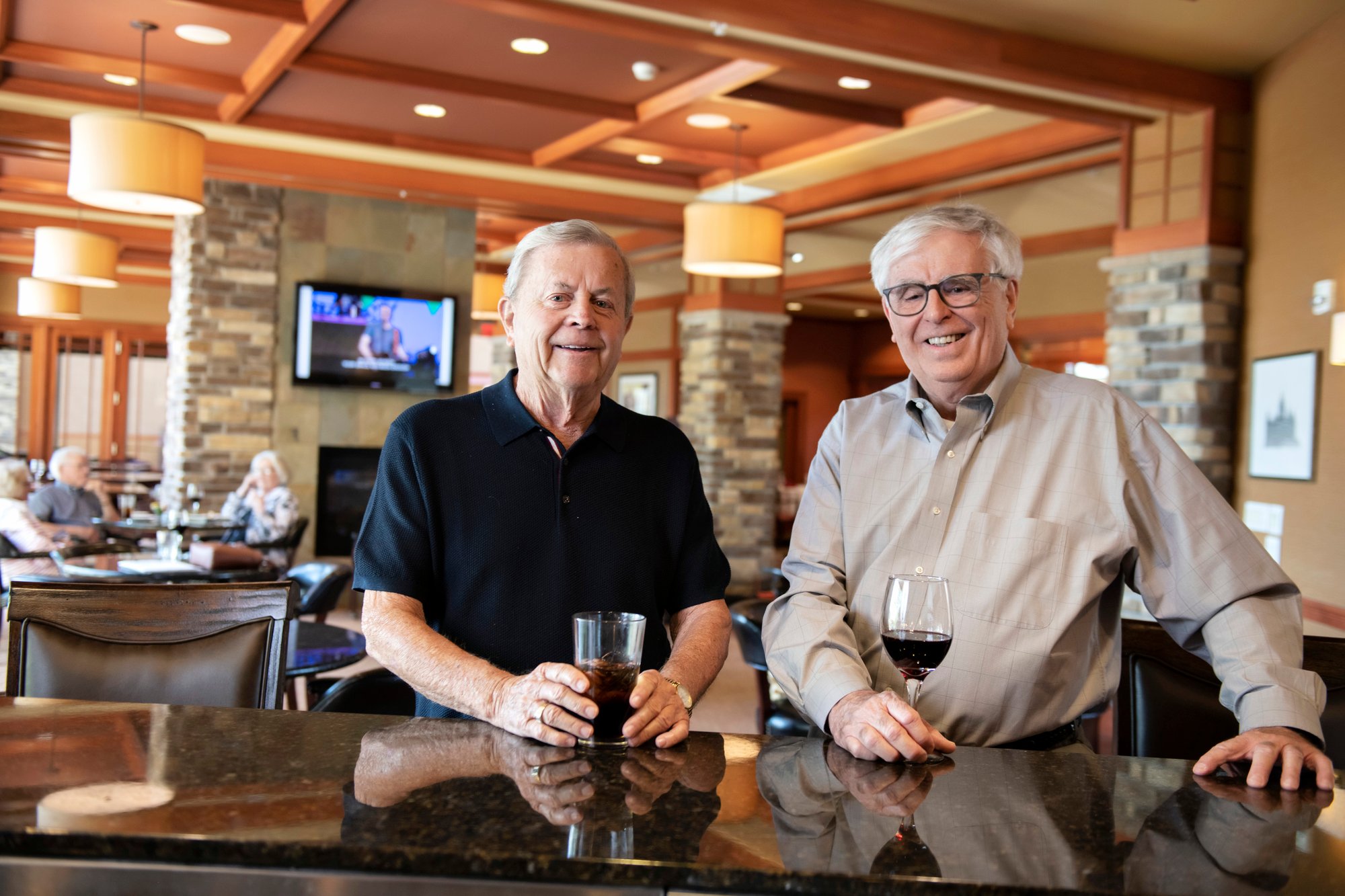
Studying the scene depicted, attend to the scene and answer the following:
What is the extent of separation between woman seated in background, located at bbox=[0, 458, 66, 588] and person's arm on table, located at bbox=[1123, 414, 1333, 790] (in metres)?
5.44

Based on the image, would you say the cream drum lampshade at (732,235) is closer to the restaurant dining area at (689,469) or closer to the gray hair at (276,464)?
the restaurant dining area at (689,469)

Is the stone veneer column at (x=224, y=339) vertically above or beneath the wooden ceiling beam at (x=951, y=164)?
beneath

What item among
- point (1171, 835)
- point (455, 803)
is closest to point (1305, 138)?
point (1171, 835)

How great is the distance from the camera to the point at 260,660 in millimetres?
1935

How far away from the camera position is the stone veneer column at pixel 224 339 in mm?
8156

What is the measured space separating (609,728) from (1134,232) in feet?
17.5

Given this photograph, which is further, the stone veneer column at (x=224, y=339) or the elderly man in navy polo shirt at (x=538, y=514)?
the stone veneer column at (x=224, y=339)

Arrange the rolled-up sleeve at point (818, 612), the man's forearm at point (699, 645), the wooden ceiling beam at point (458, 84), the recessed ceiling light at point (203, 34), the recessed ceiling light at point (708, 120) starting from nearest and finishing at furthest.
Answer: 1. the rolled-up sleeve at point (818, 612)
2. the man's forearm at point (699, 645)
3. the recessed ceiling light at point (203, 34)
4. the wooden ceiling beam at point (458, 84)
5. the recessed ceiling light at point (708, 120)

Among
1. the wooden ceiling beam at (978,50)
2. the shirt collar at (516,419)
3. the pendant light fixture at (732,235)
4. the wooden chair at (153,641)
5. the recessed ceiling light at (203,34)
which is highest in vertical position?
the recessed ceiling light at (203,34)

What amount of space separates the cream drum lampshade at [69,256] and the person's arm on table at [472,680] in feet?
24.9

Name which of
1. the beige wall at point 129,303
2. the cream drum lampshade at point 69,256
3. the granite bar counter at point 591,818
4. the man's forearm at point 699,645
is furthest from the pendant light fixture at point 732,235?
the beige wall at point 129,303

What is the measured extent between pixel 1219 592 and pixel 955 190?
661 cm

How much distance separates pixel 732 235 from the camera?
674 cm

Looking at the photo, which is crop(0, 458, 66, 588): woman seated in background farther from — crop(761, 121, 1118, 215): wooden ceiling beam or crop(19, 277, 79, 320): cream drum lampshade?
crop(761, 121, 1118, 215): wooden ceiling beam
